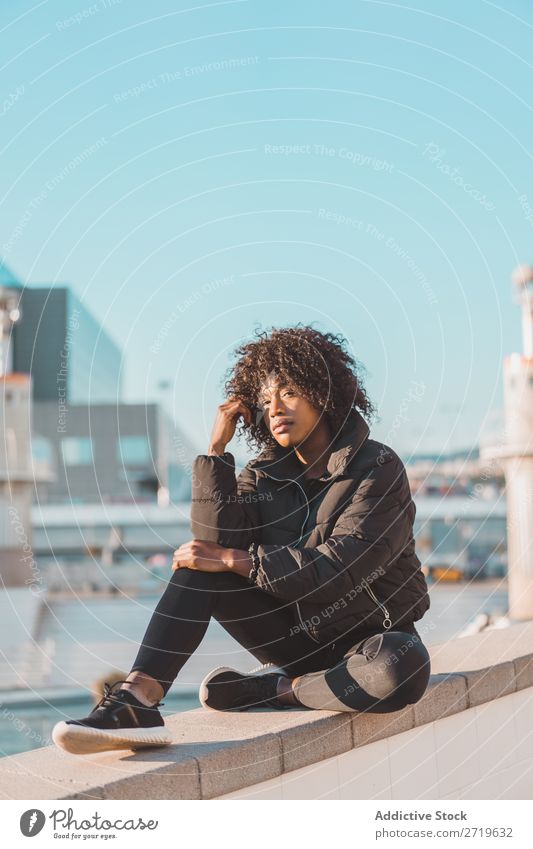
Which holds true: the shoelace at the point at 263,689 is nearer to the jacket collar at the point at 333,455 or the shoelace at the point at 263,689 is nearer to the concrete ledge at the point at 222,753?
the concrete ledge at the point at 222,753

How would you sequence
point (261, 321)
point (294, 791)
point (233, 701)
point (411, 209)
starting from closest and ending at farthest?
point (294, 791) < point (233, 701) < point (261, 321) < point (411, 209)

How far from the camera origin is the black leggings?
179 centimetres

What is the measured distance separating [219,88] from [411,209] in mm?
611

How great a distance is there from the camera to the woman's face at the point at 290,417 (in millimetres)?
2082

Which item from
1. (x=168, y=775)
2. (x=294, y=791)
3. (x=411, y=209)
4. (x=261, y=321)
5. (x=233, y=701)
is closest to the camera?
(x=168, y=775)

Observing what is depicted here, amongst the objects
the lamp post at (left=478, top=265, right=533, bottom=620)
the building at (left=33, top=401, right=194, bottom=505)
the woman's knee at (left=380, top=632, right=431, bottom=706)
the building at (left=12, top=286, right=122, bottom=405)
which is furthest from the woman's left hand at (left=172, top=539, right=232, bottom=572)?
the building at (left=33, top=401, right=194, bottom=505)

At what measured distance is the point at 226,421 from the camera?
2.14 meters

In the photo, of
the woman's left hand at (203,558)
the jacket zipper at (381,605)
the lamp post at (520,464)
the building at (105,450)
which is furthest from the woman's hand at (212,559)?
the building at (105,450)

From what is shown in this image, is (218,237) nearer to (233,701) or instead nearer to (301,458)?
(301,458)

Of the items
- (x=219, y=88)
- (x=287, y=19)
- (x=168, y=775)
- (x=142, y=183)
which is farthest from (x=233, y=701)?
(x=287, y=19)

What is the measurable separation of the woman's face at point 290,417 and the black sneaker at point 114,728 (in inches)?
24.7

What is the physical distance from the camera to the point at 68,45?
102 inches

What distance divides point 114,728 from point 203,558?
0.35 meters

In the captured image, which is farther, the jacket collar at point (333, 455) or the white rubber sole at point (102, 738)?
the jacket collar at point (333, 455)
